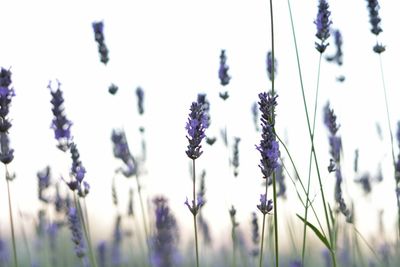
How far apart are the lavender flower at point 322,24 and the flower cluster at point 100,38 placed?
1271 millimetres

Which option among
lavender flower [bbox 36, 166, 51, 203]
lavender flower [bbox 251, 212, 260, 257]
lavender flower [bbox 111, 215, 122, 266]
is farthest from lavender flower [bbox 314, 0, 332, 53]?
lavender flower [bbox 111, 215, 122, 266]

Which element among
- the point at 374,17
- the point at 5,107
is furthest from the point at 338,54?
the point at 5,107

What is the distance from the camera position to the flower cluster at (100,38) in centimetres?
371

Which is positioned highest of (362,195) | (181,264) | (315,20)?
(315,20)

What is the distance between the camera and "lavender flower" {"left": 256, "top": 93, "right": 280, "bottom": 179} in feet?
6.75

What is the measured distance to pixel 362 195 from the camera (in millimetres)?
4812

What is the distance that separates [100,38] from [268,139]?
1866mm

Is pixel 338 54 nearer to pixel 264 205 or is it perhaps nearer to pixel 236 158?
pixel 236 158

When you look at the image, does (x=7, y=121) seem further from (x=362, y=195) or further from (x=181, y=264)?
(x=181, y=264)

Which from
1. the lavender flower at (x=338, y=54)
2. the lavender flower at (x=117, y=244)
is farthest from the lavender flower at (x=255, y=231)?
the lavender flower at (x=117, y=244)

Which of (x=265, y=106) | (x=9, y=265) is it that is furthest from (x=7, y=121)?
(x=9, y=265)

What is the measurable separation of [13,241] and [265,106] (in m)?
1.15

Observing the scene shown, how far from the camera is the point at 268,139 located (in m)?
2.07

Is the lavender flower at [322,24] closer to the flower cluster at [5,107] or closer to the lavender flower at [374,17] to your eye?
the lavender flower at [374,17]
